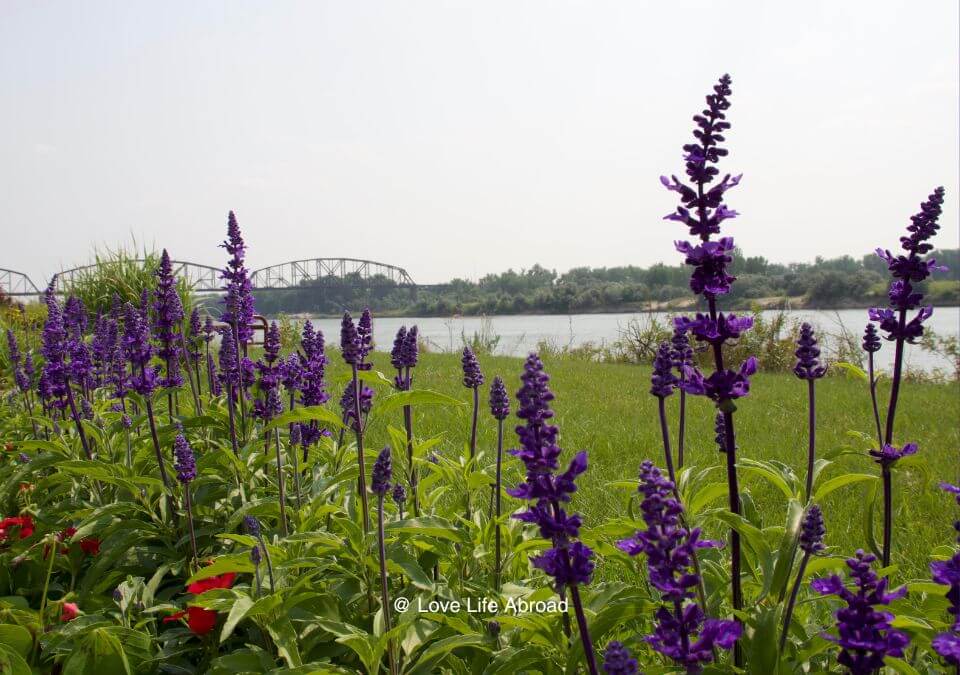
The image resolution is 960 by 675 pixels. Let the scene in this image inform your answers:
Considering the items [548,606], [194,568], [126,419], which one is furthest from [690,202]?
[126,419]

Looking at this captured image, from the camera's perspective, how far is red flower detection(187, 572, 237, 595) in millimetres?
2571

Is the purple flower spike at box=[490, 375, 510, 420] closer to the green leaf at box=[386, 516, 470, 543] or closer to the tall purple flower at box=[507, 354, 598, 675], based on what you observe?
the green leaf at box=[386, 516, 470, 543]

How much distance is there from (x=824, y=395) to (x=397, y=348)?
866 cm

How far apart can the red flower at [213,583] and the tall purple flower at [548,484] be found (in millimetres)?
1680

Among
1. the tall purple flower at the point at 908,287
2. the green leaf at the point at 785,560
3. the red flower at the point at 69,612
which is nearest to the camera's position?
the green leaf at the point at 785,560

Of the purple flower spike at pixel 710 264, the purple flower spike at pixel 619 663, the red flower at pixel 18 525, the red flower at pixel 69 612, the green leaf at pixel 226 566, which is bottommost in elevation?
the red flower at pixel 69 612

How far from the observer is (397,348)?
11.1ft


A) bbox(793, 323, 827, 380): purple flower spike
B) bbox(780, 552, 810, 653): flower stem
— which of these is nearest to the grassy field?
bbox(793, 323, 827, 380): purple flower spike

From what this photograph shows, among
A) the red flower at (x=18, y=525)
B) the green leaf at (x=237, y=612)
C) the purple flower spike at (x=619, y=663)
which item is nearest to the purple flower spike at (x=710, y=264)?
the purple flower spike at (x=619, y=663)

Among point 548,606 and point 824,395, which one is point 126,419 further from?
point 824,395

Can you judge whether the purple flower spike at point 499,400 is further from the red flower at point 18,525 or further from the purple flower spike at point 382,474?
the red flower at point 18,525

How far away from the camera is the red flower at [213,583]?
257 centimetres

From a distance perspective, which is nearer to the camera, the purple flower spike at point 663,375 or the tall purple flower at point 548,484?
the tall purple flower at point 548,484

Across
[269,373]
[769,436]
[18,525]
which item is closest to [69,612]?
[18,525]
